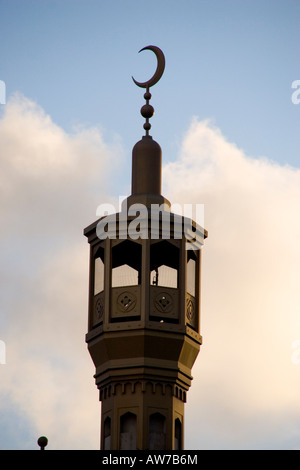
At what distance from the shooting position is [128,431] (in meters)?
56.2

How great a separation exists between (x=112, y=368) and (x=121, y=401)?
1.20m

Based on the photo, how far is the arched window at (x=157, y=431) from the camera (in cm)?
5588

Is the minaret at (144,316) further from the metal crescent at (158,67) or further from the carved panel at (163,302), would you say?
the metal crescent at (158,67)

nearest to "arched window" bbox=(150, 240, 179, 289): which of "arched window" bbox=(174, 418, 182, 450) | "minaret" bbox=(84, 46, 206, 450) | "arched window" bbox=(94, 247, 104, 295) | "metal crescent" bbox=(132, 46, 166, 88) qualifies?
"minaret" bbox=(84, 46, 206, 450)

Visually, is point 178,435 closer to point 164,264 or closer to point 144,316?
point 144,316

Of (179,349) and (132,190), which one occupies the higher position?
(132,190)

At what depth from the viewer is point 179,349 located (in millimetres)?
56906

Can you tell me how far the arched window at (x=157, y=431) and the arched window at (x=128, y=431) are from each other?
58 centimetres

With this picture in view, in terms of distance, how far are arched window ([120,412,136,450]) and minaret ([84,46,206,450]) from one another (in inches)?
1.3

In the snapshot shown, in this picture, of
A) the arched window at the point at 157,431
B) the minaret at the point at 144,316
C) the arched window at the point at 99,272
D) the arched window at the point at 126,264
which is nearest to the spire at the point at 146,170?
the minaret at the point at 144,316
